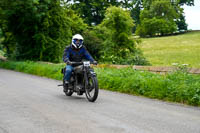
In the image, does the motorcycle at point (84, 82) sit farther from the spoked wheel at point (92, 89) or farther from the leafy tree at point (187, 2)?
the leafy tree at point (187, 2)

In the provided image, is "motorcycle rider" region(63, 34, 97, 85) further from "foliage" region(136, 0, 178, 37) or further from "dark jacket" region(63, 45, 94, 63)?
"foliage" region(136, 0, 178, 37)

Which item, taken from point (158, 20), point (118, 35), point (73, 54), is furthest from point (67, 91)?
point (158, 20)

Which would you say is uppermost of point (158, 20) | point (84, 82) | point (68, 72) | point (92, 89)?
point (158, 20)

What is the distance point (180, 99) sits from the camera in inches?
356

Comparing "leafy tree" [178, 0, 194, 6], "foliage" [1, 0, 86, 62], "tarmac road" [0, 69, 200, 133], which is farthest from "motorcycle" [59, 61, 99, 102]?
"leafy tree" [178, 0, 194, 6]

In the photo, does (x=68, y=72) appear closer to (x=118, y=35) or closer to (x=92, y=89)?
(x=92, y=89)

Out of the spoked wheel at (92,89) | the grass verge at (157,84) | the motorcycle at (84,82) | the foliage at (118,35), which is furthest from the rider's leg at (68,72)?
the foliage at (118,35)

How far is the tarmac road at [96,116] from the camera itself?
5.71 m

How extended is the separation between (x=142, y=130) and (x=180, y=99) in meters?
3.81

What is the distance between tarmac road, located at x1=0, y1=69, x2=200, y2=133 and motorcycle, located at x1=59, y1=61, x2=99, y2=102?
11.3 inches

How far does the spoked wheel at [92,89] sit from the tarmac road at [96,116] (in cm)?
19

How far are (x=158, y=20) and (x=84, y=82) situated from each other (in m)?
59.6

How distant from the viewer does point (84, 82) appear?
31.0 feet

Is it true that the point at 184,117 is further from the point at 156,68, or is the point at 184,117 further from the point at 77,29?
the point at 77,29
